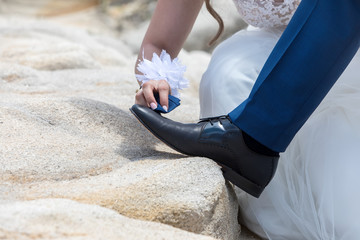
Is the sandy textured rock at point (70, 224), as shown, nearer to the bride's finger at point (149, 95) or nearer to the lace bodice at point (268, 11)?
the bride's finger at point (149, 95)

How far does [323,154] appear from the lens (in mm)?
1371

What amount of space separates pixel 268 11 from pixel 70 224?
94cm

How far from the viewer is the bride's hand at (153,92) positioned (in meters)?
1.37

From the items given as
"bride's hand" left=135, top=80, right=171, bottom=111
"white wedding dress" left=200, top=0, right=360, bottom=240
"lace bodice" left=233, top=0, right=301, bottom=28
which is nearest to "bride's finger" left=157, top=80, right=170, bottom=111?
"bride's hand" left=135, top=80, right=171, bottom=111

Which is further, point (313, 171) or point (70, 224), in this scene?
point (313, 171)

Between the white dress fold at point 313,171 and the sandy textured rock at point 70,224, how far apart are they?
0.38m

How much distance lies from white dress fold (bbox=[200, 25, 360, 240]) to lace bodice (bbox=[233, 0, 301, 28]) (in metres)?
0.14

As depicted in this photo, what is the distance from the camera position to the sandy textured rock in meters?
0.89

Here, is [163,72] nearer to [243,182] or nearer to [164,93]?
[164,93]

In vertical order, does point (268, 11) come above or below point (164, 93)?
above

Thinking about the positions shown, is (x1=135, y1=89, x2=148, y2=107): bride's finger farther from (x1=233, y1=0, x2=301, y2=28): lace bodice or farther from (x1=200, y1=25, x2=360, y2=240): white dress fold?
(x1=233, y1=0, x2=301, y2=28): lace bodice

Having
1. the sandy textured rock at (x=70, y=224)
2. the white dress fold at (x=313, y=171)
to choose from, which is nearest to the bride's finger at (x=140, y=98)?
the white dress fold at (x=313, y=171)

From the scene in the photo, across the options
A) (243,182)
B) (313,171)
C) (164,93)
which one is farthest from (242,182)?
(164,93)

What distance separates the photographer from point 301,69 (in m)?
1.15
